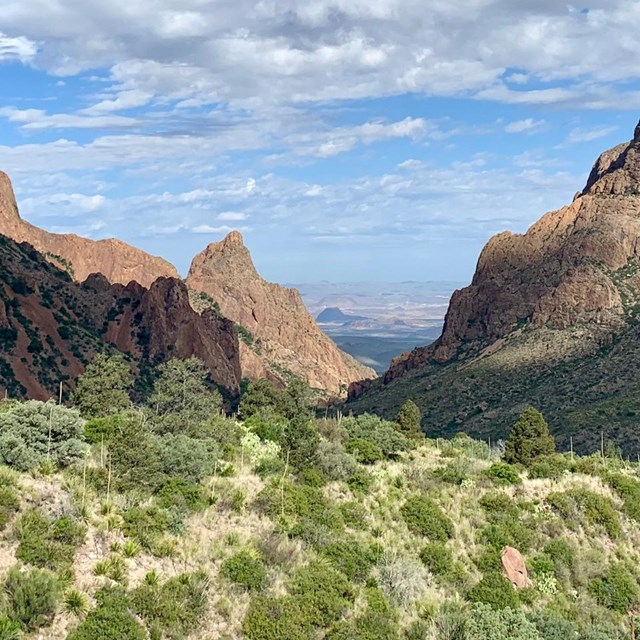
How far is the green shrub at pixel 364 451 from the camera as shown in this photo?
3728cm

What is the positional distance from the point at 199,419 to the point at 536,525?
70.4 feet

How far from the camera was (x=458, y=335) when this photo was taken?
138 meters

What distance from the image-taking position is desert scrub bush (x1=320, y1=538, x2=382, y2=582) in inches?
998

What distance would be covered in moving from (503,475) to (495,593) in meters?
11.4

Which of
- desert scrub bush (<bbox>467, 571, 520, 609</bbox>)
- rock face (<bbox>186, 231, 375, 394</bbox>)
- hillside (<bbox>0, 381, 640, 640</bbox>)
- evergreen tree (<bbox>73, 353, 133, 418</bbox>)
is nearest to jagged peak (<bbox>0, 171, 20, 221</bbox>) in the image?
rock face (<bbox>186, 231, 375, 394</bbox>)

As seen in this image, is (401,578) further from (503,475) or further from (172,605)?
(503,475)

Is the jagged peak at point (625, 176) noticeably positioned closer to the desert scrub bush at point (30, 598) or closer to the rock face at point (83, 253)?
the rock face at point (83, 253)

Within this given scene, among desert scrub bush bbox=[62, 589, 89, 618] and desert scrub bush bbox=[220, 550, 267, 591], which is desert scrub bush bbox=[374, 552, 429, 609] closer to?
desert scrub bush bbox=[220, 550, 267, 591]

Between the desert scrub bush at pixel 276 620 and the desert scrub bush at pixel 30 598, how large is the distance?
18.0ft

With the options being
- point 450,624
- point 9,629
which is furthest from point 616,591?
point 9,629

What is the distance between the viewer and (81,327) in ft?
333

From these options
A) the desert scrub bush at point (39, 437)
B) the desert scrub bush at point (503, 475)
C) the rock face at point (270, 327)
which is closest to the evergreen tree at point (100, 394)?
the desert scrub bush at point (39, 437)

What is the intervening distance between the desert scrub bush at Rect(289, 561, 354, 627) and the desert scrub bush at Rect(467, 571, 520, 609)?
4580 mm

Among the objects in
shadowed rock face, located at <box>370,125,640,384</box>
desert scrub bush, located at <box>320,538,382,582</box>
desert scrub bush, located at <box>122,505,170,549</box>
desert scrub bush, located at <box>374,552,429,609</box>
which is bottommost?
desert scrub bush, located at <box>374,552,429,609</box>
